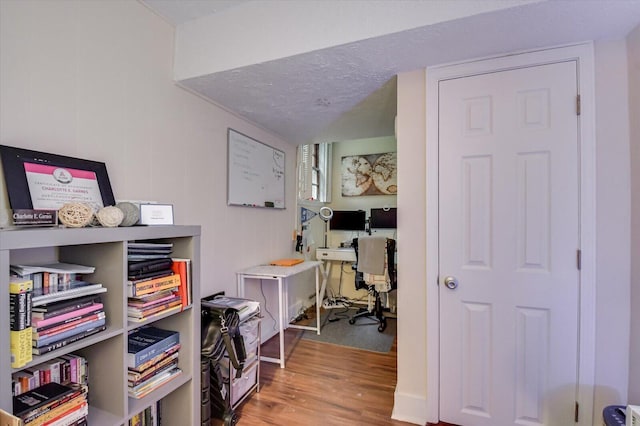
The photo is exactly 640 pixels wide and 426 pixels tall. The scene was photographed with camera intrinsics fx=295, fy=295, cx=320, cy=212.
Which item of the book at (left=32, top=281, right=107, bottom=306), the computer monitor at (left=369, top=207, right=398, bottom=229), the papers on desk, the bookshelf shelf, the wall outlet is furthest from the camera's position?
the computer monitor at (left=369, top=207, right=398, bottom=229)

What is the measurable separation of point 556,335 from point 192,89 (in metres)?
2.58

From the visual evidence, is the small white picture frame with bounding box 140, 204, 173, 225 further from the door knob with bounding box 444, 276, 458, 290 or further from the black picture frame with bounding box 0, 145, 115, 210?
the door knob with bounding box 444, 276, 458, 290

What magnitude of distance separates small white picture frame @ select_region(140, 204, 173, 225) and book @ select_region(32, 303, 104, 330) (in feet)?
1.47

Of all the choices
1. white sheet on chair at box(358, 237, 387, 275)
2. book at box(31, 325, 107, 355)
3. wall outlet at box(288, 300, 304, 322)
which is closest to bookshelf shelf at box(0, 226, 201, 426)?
book at box(31, 325, 107, 355)

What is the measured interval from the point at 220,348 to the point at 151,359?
1.29 feet

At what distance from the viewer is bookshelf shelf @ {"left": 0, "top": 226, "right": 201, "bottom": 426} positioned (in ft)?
2.81

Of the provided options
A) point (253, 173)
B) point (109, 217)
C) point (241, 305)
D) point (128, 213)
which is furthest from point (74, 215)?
point (253, 173)

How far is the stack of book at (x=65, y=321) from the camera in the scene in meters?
0.94

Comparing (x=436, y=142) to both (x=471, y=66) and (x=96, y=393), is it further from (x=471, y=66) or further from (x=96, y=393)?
(x=96, y=393)

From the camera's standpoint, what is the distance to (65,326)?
101 cm

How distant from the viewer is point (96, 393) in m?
1.20

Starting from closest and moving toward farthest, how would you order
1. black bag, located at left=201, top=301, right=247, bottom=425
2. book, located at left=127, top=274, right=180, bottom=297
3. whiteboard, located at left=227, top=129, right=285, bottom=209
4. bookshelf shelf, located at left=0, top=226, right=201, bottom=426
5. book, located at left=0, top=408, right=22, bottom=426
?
book, located at left=0, top=408, right=22, bottom=426
bookshelf shelf, located at left=0, top=226, right=201, bottom=426
book, located at left=127, top=274, right=180, bottom=297
black bag, located at left=201, top=301, right=247, bottom=425
whiteboard, located at left=227, top=129, right=285, bottom=209

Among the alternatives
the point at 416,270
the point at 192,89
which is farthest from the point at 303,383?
the point at 192,89

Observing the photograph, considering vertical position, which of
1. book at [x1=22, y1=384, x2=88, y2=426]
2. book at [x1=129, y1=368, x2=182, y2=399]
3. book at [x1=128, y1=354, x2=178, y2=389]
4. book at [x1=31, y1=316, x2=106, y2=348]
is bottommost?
book at [x1=129, y1=368, x2=182, y2=399]
